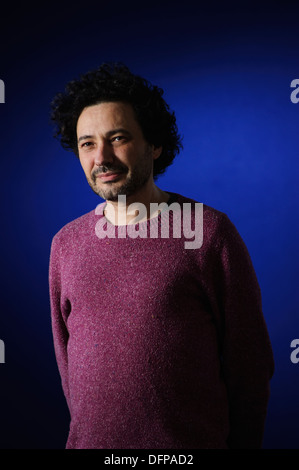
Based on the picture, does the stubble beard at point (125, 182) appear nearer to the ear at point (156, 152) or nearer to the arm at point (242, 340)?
the ear at point (156, 152)

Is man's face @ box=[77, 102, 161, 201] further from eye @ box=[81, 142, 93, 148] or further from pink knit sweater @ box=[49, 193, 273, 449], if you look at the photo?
pink knit sweater @ box=[49, 193, 273, 449]

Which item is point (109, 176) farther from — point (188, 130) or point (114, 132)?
point (188, 130)

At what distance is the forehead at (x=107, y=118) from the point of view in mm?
955

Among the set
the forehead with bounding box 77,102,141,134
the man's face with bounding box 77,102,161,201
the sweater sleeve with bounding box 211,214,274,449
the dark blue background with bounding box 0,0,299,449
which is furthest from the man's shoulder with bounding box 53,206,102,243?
the dark blue background with bounding box 0,0,299,449

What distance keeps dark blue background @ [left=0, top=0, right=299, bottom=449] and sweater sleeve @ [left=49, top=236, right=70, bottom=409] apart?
59cm

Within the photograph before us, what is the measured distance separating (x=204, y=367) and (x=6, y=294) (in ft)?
3.49

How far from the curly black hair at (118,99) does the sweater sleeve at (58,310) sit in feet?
1.09

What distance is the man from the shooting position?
88 cm

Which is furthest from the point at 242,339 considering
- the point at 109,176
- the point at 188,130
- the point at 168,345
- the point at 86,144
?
the point at 188,130

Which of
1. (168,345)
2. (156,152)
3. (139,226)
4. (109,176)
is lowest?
(168,345)

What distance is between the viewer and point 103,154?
93 centimetres

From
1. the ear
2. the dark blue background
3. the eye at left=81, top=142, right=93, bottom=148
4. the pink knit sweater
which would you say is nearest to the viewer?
the pink knit sweater

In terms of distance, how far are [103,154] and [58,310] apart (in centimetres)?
44

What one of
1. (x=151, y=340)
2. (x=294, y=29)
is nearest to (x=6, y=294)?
(x=151, y=340)
